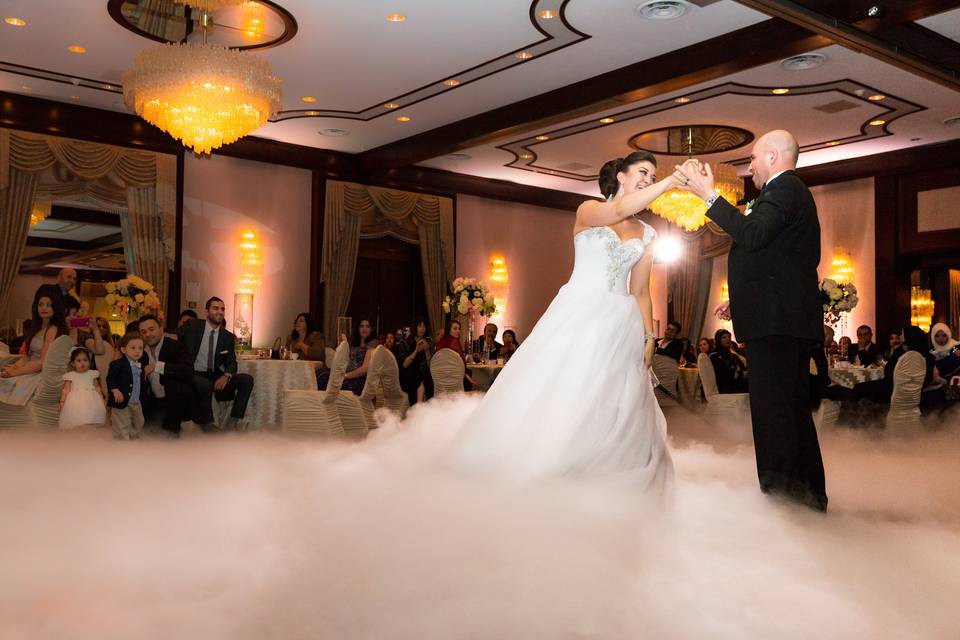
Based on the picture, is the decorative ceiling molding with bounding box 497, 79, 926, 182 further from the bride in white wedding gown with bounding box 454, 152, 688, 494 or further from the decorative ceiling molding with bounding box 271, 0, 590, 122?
the bride in white wedding gown with bounding box 454, 152, 688, 494

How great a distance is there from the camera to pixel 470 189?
13383 millimetres

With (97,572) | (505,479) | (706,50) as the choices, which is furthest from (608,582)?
(706,50)

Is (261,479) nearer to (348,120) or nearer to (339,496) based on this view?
(339,496)

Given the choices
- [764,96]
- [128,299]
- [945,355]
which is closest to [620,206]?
[128,299]

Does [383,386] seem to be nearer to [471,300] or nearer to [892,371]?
[471,300]

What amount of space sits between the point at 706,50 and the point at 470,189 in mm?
5908

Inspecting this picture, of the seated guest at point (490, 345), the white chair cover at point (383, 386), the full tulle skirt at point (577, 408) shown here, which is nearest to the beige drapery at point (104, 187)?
the white chair cover at point (383, 386)

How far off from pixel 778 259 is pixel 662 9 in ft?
14.1

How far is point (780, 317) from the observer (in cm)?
343

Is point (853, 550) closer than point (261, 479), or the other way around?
point (853, 550)

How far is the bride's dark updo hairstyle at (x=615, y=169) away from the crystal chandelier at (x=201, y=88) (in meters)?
3.68

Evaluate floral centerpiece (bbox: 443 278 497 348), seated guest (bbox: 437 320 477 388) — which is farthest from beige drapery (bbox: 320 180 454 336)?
seated guest (bbox: 437 320 477 388)

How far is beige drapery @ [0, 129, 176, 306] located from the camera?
30.9 ft

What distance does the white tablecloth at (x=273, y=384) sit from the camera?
26.0ft
